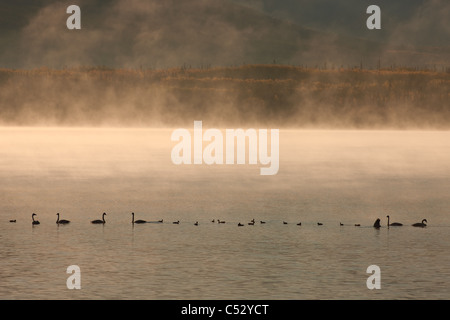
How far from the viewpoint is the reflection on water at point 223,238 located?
32.5m

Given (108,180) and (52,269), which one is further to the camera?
(108,180)

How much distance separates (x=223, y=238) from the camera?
44.1m

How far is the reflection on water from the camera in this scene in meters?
32.5

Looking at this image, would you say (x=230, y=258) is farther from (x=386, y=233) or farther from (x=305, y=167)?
(x=305, y=167)

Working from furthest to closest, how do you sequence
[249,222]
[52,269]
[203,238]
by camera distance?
[249,222] < [203,238] < [52,269]

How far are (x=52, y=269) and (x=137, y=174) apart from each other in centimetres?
5888

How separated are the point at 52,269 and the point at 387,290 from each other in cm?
1354

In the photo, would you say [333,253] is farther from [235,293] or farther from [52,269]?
[52,269]

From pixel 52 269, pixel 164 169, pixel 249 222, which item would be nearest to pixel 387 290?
pixel 52 269

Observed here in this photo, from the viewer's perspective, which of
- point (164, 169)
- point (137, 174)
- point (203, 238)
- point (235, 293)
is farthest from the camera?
point (164, 169)

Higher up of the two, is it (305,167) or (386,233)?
(305,167)
